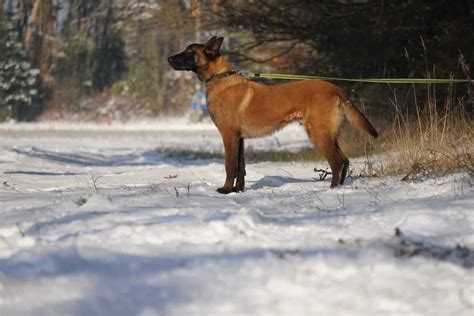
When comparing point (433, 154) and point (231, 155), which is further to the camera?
point (433, 154)

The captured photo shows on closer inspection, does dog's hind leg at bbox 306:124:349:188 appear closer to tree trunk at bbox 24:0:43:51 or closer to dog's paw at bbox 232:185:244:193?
dog's paw at bbox 232:185:244:193

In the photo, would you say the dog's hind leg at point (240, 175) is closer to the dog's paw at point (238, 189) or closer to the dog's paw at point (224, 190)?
the dog's paw at point (238, 189)

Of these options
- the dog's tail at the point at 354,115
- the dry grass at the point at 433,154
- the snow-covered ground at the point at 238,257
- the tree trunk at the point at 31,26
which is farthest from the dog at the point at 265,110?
the tree trunk at the point at 31,26

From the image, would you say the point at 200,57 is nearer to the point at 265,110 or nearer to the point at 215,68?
the point at 215,68

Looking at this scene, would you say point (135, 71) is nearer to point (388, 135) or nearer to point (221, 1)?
point (221, 1)

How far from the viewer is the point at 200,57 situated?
6.63 meters

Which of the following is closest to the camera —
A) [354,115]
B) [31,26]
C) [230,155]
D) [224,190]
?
[224,190]

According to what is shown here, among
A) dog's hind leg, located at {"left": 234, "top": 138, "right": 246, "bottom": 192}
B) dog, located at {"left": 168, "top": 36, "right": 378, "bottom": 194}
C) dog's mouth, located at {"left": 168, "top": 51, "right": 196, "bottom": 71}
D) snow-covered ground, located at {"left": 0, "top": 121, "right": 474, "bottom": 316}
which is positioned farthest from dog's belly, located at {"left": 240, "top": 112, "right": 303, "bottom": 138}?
snow-covered ground, located at {"left": 0, "top": 121, "right": 474, "bottom": 316}

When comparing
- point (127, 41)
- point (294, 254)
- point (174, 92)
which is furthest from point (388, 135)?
point (127, 41)

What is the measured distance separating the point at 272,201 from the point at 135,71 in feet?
133

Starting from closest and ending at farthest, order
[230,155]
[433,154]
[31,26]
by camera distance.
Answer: [230,155], [433,154], [31,26]

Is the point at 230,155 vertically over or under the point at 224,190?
over

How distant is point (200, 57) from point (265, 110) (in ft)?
3.18

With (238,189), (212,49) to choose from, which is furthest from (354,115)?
(212,49)
